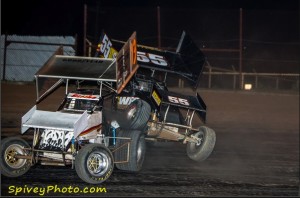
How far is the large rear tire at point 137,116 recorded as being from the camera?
916cm

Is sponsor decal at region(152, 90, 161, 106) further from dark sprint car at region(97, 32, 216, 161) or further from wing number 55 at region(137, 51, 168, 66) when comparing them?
wing number 55 at region(137, 51, 168, 66)

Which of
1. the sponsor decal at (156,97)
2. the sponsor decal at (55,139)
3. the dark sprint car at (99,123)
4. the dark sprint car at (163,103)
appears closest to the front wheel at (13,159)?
the dark sprint car at (99,123)

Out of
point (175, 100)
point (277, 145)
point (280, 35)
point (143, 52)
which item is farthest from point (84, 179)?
point (280, 35)

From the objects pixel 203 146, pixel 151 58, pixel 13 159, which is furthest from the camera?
pixel 151 58

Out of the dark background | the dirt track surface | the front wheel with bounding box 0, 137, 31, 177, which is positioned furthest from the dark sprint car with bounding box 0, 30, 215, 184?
the dark background

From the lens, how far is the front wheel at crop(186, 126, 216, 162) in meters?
9.95

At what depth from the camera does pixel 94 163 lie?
308 inches

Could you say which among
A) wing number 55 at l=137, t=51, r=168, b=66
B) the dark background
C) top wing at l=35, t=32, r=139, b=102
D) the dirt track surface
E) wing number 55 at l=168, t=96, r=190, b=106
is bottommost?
the dirt track surface

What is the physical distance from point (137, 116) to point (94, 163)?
5.29 feet

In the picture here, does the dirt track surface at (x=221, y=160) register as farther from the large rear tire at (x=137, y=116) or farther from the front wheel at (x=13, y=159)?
the large rear tire at (x=137, y=116)

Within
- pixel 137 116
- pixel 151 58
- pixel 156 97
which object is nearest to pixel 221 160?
pixel 156 97

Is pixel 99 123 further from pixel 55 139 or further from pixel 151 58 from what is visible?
pixel 151 58

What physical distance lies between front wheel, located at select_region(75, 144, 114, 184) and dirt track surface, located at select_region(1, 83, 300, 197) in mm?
158

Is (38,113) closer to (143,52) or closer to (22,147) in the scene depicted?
(22,147)
